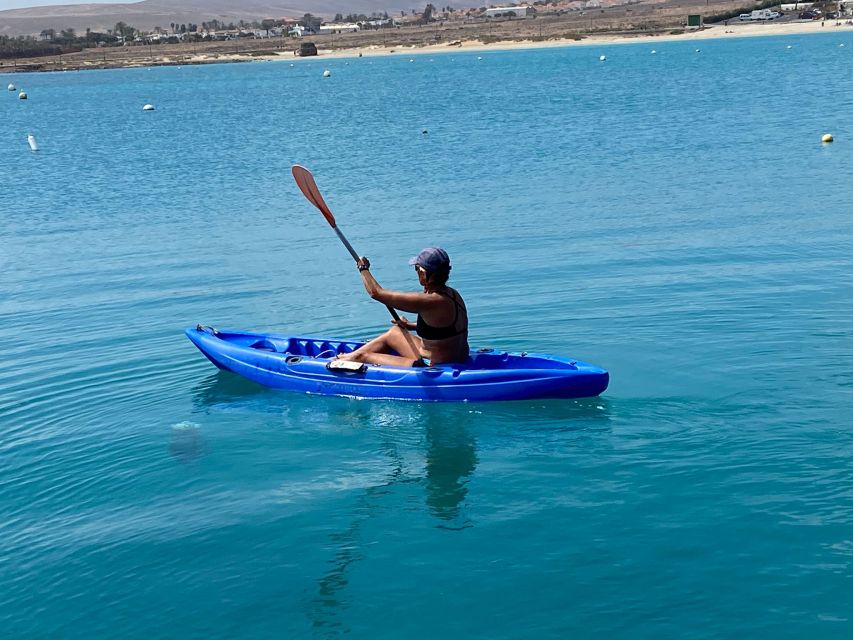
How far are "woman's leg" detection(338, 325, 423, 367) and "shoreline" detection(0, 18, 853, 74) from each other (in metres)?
85.0

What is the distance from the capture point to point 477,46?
108125 millimetres

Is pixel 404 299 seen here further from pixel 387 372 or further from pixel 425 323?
pixel 387 372

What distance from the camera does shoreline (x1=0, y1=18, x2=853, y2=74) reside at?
9288 centimetres

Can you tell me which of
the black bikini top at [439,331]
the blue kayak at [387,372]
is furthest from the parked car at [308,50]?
the black bikini top at [439,331]

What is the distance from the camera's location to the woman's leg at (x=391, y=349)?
10.9m

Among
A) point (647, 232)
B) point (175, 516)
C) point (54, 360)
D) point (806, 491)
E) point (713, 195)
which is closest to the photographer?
point (806, 491)

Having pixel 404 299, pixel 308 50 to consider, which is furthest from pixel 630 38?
pixel 404 299

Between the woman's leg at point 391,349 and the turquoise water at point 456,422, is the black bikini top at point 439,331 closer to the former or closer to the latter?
the woman's leg at point 391,349

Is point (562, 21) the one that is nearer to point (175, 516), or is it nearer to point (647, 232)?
point (647, 232)

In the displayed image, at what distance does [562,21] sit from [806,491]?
13542cm

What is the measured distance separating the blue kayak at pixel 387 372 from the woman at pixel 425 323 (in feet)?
0.60

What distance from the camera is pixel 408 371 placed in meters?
10.6

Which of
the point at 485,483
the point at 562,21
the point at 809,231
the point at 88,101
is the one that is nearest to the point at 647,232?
the point at 809,231

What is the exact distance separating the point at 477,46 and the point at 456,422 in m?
103
